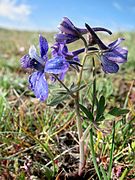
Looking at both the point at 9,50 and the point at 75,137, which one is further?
the point at 9,50

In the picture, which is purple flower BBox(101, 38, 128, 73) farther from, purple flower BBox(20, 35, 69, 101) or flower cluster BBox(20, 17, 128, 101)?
purple flower BBox(20, 35, 69, 101)

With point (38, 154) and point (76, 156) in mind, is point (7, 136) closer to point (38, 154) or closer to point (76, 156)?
point (38, 154)

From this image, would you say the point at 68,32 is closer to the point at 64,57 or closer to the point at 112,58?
the point at 64,57

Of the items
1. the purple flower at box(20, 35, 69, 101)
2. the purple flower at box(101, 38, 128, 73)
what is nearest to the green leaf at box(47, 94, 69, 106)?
the purple flower at box(20, 35, 69, 101)

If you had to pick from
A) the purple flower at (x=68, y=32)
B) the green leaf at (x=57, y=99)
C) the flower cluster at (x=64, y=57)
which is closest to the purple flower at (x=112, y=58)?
the flower cluster at (x=64, y=57)

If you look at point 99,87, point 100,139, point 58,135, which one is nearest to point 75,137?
point 58,135

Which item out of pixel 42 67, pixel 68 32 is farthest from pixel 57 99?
pixel 68 32
